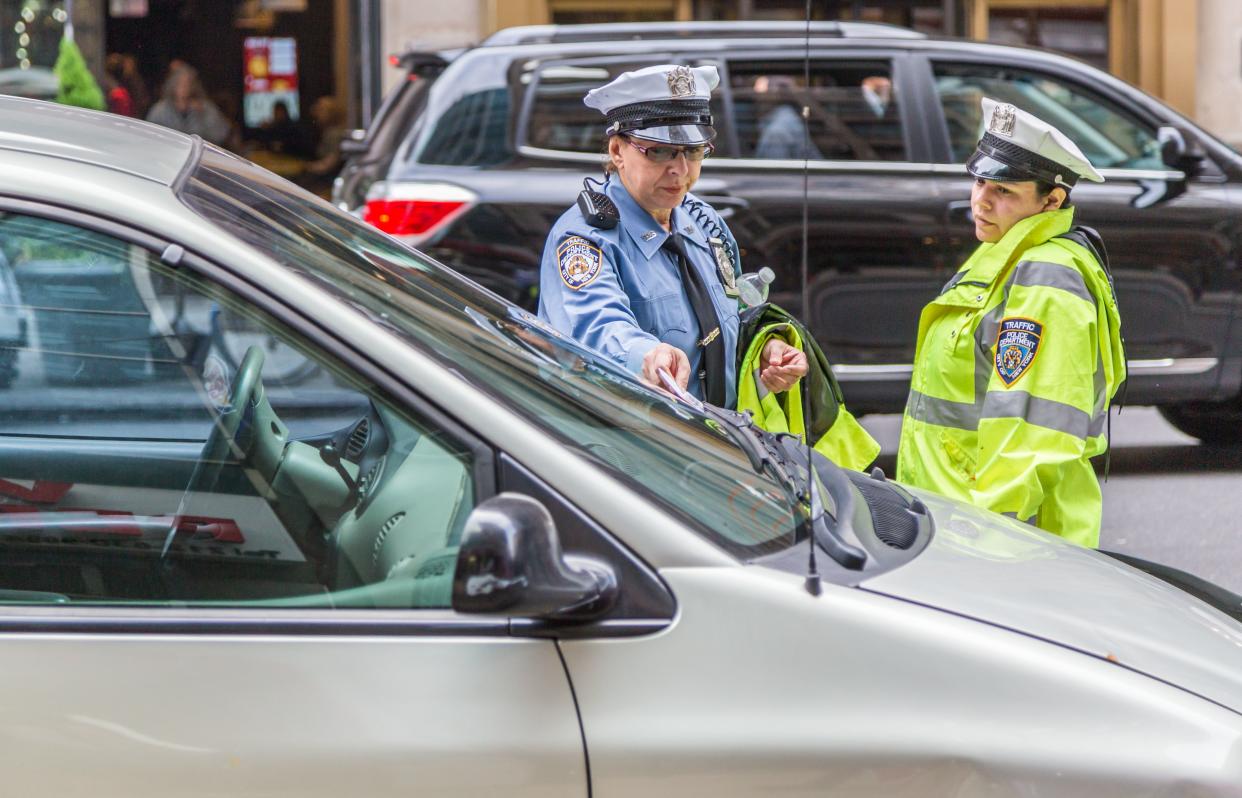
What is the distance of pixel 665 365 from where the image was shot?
3.14 metres

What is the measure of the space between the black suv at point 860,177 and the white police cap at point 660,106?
3.29 meters

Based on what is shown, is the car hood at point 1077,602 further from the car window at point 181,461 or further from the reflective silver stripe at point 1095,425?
the reflective silver stripe at point 1095,425

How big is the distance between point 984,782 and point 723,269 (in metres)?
2.02

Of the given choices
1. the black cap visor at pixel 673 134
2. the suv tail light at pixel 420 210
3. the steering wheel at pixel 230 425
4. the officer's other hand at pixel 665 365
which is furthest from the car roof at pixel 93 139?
the suv tail light at pixel 420 210

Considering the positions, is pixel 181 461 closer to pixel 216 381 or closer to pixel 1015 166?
pixel 216 381

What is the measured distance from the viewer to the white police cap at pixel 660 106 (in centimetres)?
363

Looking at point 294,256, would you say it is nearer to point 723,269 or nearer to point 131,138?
point 131,138

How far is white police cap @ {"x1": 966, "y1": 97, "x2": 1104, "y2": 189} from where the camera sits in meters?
3.64

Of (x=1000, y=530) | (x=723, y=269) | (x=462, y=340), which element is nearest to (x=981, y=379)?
(x=723, y=269)

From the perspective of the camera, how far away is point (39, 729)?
1962 millimetres

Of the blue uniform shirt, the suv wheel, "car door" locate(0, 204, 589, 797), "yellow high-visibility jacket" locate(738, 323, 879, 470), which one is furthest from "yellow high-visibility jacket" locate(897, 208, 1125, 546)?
the suv wheel

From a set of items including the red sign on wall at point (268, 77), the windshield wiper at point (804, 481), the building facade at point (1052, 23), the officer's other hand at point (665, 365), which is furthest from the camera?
the red sign on wall at point (268, 77)

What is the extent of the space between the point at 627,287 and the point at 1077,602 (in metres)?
1.58

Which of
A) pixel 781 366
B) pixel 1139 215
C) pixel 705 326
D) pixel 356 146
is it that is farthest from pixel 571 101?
pixel 781 366
